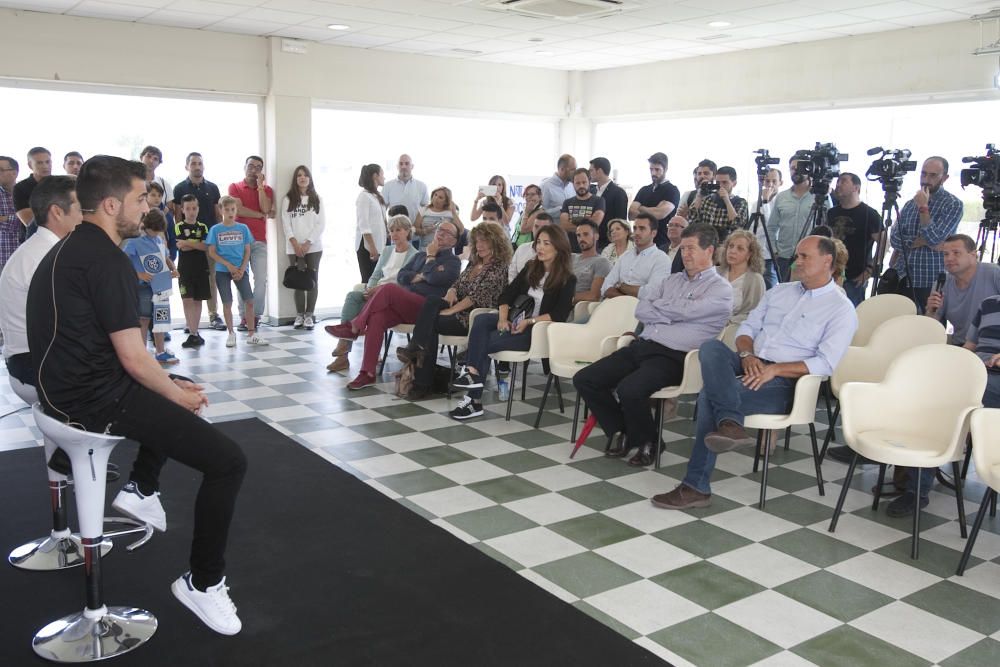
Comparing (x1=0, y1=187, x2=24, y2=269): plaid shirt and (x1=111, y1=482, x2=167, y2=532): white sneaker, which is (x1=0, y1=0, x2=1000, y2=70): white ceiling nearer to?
(x1=0, y1=187, x2=24, y2=269): plaid shirt

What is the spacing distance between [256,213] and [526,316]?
423 cm

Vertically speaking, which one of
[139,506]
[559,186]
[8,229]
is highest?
[559,186]

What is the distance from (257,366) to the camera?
23.4 feet

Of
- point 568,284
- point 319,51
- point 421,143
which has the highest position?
point 319,51

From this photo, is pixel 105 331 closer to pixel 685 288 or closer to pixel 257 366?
pixel 685 288

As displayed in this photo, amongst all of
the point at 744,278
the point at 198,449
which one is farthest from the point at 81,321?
the point at 744,278

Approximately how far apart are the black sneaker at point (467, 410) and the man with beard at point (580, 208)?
2.13 m

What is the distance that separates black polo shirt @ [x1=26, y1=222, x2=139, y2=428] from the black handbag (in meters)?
6.38

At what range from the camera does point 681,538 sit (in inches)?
151

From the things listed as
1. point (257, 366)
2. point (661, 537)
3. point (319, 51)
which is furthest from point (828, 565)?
point (319, 51)

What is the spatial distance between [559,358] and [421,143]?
19.3 ft

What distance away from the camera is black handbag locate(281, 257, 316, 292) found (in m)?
8.98

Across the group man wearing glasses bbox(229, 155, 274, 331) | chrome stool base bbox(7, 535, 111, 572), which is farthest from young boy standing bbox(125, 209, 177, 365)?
chrome stool base bbox(7, 535, 111, 572)

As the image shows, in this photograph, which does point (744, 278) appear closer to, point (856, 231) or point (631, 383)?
point (631, 383)
